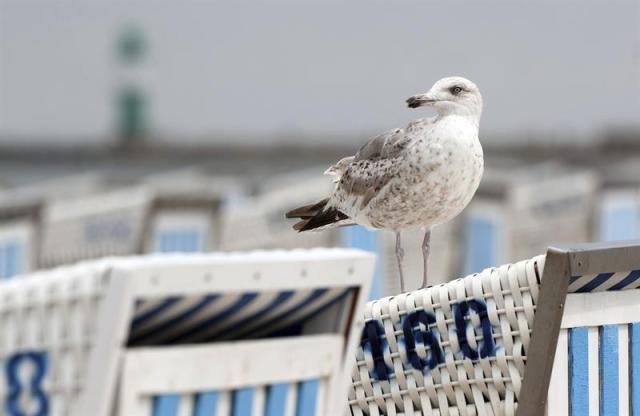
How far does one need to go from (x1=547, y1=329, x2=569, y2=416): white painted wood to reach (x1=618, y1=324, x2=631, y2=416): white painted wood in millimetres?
135

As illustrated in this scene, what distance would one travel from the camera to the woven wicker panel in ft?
11.7

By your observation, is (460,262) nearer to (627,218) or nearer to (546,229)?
(546,229)

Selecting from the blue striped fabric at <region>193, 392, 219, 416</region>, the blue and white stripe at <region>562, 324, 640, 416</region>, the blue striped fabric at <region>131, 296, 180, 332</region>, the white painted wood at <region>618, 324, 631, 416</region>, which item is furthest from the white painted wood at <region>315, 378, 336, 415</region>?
the white painted wood at <region>618, 324, 631, 416</region>

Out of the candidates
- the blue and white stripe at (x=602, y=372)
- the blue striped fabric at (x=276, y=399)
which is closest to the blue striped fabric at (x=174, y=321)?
the blue striped fabric at (x=276, y=399)

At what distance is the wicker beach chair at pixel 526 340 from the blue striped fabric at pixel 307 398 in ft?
2.36

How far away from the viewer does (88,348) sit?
270 centimetres

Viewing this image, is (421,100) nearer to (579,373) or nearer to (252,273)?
(579,373)

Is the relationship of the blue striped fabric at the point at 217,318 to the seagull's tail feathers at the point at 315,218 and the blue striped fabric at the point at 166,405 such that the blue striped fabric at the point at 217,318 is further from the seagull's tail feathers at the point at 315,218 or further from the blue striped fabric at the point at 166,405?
the seagull's tail feathers at the point at 315,218

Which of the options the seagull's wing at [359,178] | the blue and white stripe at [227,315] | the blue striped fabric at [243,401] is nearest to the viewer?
the blue and white stripe at [227,315]

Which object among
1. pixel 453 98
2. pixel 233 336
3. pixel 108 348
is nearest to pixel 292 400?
pixel 233 336

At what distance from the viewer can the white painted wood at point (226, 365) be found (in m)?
2.72

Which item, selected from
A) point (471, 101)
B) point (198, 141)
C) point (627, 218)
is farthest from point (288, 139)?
point (471, 101)

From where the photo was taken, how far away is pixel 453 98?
4.38m

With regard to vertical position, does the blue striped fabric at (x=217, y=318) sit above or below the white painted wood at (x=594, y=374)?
above
